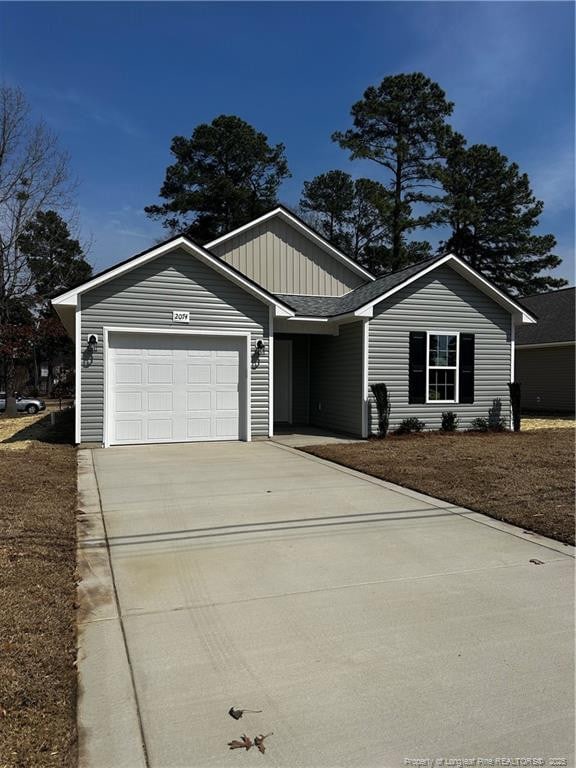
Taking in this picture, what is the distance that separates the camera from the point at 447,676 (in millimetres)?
2980

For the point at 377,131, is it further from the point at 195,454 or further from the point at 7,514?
the point at 7,514

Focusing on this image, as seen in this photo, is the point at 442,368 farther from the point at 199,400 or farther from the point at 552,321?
the point at 552,321

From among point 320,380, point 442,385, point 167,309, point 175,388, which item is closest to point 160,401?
point 175,388

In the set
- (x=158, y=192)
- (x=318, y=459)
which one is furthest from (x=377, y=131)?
(x=318, y=459)

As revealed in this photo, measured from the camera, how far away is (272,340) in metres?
12.6

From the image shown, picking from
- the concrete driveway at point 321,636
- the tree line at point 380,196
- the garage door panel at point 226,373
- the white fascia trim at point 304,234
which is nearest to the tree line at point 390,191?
the tree line at point 380,196

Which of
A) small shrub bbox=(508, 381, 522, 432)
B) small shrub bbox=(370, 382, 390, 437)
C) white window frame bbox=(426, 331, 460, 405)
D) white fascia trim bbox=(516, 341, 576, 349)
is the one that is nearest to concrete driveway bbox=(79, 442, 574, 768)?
small shrub bbox=(370, 382, 390, 437)

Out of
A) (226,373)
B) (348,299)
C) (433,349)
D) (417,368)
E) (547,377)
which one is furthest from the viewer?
(547,377)

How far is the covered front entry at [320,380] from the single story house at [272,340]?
43mm

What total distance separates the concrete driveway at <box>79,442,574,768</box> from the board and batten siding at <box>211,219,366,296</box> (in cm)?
1023

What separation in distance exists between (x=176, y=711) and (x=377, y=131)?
32.2 m

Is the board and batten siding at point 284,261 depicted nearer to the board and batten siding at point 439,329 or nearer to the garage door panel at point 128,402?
the board and batten siding at point 439,329

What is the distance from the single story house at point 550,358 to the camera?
67.8 ft

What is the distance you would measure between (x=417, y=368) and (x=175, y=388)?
18.8 feet
